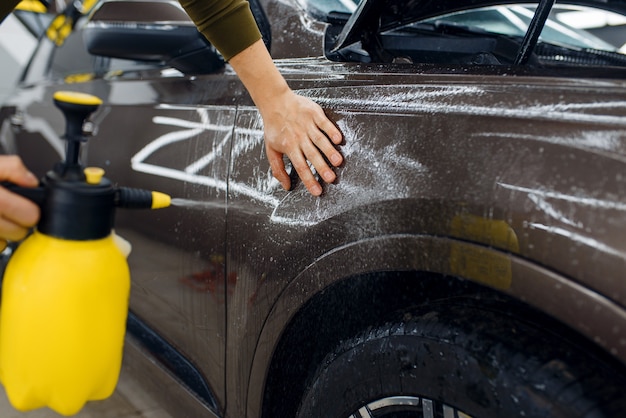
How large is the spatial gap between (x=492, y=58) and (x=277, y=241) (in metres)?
0.61

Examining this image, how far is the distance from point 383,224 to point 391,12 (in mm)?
626

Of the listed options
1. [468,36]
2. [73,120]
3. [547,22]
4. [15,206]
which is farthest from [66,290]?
[547,22]

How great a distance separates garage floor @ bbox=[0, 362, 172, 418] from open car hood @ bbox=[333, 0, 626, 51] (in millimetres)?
1247

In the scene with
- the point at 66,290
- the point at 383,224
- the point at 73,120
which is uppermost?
the point at 383,224

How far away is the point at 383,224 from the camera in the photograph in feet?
3.01

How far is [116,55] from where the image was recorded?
154 centimetres

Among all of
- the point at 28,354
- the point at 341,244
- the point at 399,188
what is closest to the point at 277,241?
the point at 341,244

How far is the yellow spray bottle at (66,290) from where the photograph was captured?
2.56ft

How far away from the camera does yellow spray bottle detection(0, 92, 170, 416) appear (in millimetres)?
780

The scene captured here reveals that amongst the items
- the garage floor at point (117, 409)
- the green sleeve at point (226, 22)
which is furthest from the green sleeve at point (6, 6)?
the garage floor at point (117, 409)

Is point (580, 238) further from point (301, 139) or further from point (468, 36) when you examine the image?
point (468, 36)

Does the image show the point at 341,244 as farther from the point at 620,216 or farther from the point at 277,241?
the point at 620,216

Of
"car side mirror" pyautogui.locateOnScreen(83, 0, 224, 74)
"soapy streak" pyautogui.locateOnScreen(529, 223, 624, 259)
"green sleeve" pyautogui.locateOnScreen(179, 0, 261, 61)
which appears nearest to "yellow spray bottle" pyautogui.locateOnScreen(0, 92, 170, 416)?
"green sleeve" pyautogui.locateOnScreen(179, 0, 261, 61)

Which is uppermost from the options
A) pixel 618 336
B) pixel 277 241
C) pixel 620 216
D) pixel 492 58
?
pixel 492 58
